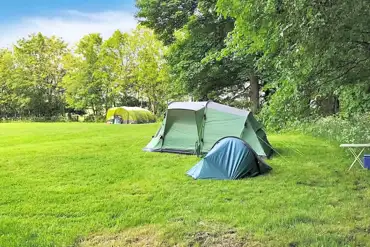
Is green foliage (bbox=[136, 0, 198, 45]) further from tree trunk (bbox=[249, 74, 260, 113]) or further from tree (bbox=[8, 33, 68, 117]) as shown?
tree (bbox=[8, 33, 68, 117])

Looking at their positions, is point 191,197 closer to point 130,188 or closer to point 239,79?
point 130,188

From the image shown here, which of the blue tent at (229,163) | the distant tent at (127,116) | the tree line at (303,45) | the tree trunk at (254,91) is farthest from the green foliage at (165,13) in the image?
the blue tent at (229,163)

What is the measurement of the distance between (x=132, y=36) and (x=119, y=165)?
27.3 m

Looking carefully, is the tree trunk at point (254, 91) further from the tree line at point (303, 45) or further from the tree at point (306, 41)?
the tree at point (306, 41)

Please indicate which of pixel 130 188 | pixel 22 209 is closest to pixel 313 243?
pixel 130 188

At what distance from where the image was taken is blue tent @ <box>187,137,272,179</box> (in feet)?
19.2

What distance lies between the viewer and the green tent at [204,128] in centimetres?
796

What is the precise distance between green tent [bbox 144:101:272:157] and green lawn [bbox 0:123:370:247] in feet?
2.92

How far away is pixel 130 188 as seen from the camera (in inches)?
206

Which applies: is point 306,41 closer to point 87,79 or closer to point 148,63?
point 148,63

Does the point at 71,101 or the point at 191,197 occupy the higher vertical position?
the point at 71,101

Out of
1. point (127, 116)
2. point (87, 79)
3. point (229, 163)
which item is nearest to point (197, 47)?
point (229, 163)

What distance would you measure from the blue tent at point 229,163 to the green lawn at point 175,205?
262mm

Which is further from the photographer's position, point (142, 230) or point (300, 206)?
point (300, 206)
